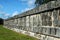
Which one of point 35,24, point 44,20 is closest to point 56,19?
point 44,20

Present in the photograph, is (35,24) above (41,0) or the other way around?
the other way around

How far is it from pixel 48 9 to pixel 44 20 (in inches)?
27.0

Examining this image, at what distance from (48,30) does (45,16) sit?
797 millimetres

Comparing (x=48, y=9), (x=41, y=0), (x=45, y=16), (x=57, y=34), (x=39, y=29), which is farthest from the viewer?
(x=41, y=0)

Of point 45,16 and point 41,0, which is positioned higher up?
point 41,0

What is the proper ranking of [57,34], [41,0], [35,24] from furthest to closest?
[41,0] → [35,24] → [57,34]

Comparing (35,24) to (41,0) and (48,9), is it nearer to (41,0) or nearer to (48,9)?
(48,9)

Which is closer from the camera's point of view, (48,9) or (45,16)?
(48,9)

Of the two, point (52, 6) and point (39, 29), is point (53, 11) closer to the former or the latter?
point (52, 6)

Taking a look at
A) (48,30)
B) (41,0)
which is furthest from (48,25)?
(41,0)

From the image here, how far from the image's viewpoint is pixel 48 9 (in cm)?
616

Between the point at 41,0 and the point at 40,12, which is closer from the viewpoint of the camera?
the point at 40,12

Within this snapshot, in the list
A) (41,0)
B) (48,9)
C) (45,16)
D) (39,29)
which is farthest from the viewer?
(41,0)

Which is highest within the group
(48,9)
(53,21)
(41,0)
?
(41,0)
